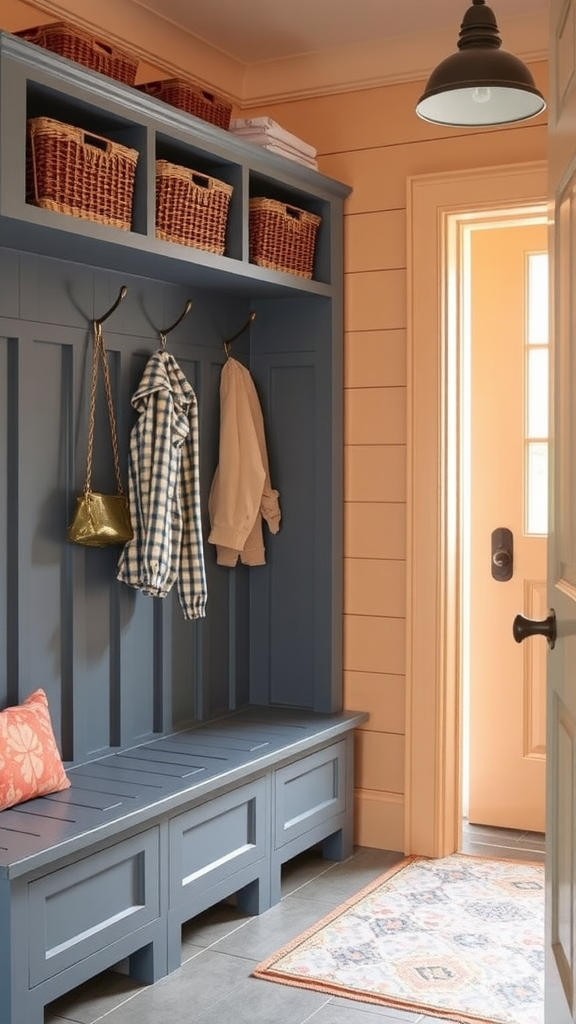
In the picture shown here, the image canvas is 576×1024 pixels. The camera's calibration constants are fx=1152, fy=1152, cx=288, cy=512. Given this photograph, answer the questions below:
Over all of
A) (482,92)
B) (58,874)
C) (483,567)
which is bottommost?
(58,874)

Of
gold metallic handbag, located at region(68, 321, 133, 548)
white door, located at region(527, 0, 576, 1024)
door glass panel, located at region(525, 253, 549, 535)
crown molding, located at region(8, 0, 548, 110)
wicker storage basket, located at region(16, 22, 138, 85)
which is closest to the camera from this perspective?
white door, located at region(527, 0, 576, 1024)

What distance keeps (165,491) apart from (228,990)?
1.32m

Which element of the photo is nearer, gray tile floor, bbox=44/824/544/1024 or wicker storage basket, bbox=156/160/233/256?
gray tile floor, bbox=44/824/544/1024

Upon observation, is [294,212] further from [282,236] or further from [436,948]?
[436,948]

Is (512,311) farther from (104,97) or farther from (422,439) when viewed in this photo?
(104,97)

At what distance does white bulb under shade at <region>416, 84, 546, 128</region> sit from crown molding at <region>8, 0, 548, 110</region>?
3.15ft

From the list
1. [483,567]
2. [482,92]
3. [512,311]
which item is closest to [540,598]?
[483,567]

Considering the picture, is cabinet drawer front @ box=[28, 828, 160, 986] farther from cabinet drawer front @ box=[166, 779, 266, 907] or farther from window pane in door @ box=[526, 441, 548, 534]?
window pane in door @ box=[526, 441, 548, 534]

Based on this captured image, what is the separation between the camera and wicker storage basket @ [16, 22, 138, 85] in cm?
276

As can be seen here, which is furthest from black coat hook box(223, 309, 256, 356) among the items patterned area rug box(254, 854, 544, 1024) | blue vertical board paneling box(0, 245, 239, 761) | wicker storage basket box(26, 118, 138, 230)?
patterned area rug box(254, 854, 544, 1024)

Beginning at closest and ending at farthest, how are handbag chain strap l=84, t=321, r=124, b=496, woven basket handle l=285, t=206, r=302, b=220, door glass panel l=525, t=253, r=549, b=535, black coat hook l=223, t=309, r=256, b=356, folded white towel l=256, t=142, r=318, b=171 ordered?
handbag chain strap l=84, t=321, r=124, b=496 → folded white towel l=256, t=142, r=318, b=171 → woven basket handle l=285, t=206, r=302, b=220 → black coat hook l=223, t=309, r=256, b=356 → door glass panel l=525, t=253, r=549, b=535

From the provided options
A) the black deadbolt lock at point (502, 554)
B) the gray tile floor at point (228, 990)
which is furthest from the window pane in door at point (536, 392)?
the gray tile floor at point (228, 990)

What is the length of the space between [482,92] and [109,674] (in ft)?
6.05

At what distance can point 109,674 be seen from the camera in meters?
3.31
